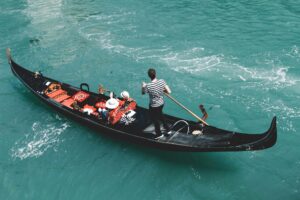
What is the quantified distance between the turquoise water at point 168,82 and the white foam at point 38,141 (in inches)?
1.6

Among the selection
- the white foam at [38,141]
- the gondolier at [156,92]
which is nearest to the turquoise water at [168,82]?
the white foam at [38,141]

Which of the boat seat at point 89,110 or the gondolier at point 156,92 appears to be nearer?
the gondolier at point 156,92

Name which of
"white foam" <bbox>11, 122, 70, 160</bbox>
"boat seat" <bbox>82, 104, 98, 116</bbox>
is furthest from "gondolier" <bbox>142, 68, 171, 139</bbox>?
"white foam" <bbox>11, 122, 70, 160</bbox>

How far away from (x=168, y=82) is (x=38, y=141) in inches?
240

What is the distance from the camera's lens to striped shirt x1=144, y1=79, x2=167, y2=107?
25.3ft

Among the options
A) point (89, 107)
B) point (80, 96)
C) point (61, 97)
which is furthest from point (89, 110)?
point (61, 97)

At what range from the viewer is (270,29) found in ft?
54.2

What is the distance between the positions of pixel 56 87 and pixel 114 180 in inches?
204

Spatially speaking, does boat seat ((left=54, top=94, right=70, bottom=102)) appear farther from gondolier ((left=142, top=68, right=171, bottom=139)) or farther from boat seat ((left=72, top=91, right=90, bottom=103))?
gondolier ((left=142, top=68, right=171, bottom=139))

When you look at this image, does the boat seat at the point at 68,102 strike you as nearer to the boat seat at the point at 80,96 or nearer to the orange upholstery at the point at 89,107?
the boat seat at the point at 80,96

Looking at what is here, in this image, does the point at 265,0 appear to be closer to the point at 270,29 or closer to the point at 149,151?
the point at 270,29

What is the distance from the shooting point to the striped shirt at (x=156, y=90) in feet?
25.3

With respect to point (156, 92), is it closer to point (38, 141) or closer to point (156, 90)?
point (156, 90)

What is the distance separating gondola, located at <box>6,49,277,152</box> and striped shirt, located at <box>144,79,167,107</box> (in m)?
1.28
